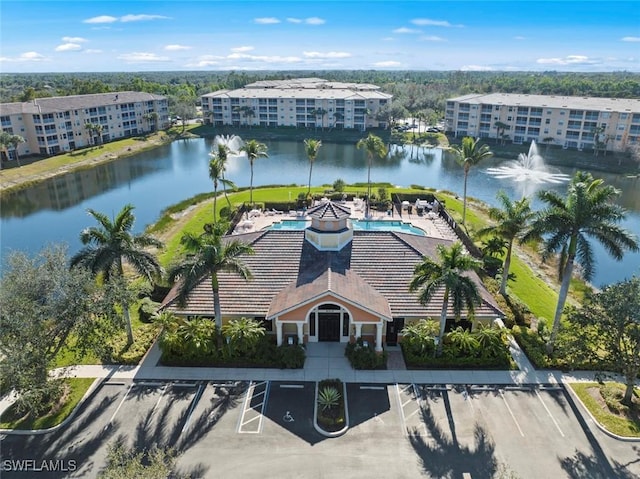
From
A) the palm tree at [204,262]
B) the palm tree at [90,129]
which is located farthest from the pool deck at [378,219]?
the palm tree at [90,129]

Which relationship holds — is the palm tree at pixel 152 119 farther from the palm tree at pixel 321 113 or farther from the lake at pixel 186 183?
the palm tree at pixel 321 113

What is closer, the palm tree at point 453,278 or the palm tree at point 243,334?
the palm tree at point 453,278

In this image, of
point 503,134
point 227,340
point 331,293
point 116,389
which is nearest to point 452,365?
point 331,293

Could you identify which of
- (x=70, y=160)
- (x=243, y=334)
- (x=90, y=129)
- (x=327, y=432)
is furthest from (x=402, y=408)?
(x=90, y=129)

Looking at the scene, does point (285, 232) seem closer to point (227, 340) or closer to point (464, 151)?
point (227, 340)

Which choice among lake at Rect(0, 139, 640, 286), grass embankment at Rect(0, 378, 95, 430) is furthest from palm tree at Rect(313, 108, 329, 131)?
grass embankment at Rect(0, 378, 95, 430)
